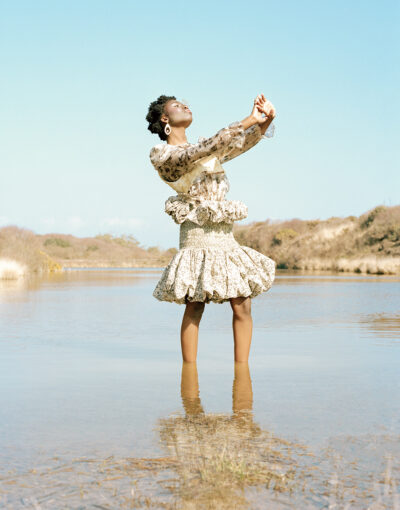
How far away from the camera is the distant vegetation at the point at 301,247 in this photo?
2661 cm

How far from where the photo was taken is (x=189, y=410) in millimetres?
3363

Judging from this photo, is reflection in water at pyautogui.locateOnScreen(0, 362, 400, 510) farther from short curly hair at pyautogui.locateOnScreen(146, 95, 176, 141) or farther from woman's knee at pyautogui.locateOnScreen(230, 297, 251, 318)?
short curly hair at pyautogui.locateOnScreen(146, 95, 176, 141)

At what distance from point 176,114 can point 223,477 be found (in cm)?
318

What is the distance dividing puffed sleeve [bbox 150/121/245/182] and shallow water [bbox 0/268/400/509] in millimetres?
1404

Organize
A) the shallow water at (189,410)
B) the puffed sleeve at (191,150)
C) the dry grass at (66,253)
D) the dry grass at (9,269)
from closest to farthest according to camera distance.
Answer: the shallow water at (189,410)
the puffed sleeve at (191,150)
the dry grass at (9,269)
the dry grass at (66,253)

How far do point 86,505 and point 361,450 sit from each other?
112 cm

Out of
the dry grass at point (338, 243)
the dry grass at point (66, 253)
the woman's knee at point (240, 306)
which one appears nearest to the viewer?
the woman's knee at point (240, 306)

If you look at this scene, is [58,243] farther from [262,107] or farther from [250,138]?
[262,107]

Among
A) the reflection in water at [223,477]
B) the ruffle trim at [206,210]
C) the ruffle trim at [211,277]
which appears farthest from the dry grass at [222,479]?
the ruffle trim at [206,210]

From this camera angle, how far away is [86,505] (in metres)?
1.96

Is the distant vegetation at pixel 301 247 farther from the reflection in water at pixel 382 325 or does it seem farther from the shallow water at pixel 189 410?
the shallow water at pixel 189 410

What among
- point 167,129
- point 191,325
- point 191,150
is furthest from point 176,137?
point 191,325

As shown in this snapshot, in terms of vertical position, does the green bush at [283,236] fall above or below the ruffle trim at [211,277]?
above

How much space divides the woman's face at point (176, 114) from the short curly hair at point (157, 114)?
1.5 inches
